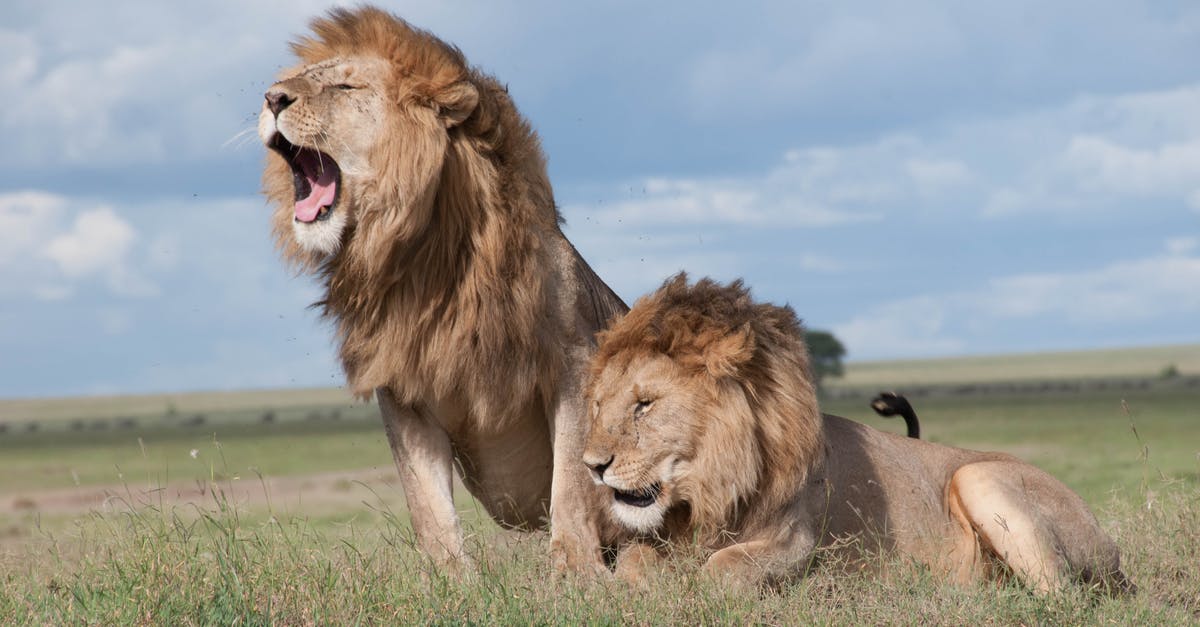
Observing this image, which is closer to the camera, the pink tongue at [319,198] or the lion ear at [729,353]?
the lion ear at [729,353]

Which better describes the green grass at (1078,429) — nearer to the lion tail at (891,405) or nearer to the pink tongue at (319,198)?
the lion tail at (891,405)

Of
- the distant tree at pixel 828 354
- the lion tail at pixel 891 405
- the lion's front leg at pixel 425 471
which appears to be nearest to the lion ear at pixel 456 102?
the lion's front leg at pixel 425 471

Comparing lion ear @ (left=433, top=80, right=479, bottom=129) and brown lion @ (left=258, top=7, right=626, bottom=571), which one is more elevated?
lion ear @ (left=433, top=80, right=479, bottom=129)

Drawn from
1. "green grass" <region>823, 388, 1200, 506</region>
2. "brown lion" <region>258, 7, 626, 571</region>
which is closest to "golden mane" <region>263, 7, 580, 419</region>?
"brown lion" <region>258, 7, 626, 571</region>

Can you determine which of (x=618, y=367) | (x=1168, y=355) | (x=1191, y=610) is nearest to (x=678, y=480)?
(x=618, y=367)

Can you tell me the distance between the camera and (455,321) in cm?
495

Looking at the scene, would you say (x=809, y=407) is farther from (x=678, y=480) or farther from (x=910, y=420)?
(x=910, y=420)

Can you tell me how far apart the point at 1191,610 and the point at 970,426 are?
4065cm

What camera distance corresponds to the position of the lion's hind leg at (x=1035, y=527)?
489 cm

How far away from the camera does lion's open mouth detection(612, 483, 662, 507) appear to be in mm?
4598

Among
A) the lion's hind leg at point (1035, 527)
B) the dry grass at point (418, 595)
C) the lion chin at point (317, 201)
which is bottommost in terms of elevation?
the dry grass at point (418, 595)

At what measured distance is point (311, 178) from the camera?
4891mm

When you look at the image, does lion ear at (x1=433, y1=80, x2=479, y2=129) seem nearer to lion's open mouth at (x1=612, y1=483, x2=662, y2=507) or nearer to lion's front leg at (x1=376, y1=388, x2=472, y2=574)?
lion's front leg at (x1=376, y1=388, x2=472, y2=574)

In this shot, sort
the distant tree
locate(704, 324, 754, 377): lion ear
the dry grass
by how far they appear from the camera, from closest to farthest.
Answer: the dry grass
locate(704, 324, 754, 377): lion ear
the distant tree
